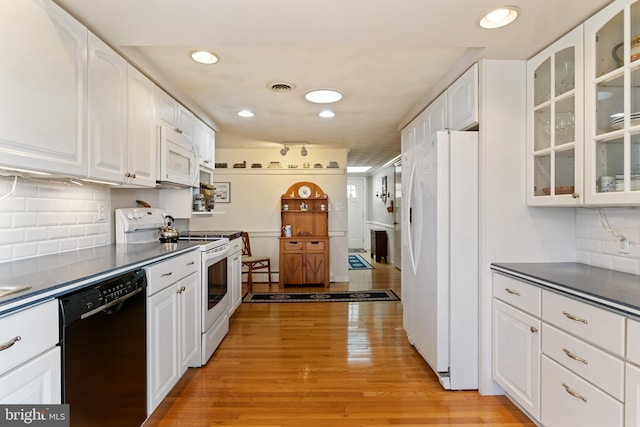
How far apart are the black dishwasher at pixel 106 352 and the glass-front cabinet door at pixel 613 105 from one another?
2.30 meters

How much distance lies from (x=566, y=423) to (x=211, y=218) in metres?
5.08

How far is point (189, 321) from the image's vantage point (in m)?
2.32

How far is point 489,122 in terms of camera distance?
217cm

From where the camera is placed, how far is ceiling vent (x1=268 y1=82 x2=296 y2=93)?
9.21ft

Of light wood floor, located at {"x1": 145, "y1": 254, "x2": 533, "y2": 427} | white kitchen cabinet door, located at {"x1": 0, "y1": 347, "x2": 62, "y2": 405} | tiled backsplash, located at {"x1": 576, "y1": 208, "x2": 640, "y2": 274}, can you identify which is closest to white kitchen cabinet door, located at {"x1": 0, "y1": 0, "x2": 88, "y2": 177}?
white kitchen cabinet door, located at {"x1": 0, "y1": 347, "x2": 62, "y2": 405}

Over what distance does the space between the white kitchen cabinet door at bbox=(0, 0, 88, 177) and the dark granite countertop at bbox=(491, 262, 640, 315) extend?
7.75 feet

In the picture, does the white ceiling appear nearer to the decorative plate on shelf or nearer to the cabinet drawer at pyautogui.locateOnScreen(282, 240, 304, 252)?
the decorative plate on shelf

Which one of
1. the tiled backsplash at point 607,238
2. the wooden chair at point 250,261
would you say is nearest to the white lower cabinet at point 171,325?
the wooden chair at point 250,261

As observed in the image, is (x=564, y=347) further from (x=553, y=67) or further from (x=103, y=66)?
(x=103, y=66)

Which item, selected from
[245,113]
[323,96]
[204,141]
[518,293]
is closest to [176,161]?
[204,141]

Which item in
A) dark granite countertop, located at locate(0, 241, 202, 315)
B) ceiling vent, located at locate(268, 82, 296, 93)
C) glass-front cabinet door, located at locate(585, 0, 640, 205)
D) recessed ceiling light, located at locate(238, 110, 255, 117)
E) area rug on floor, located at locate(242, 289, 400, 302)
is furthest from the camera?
area rug on floor, located at locate(242, 289, 400, 302)

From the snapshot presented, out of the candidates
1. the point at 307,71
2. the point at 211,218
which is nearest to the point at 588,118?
the point at 307,71

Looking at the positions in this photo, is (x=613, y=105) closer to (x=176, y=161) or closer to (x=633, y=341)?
(x=633, y=341)

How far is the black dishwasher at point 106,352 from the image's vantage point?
1.22 m
